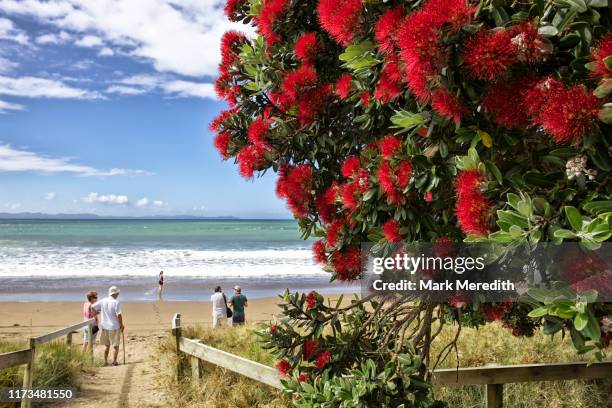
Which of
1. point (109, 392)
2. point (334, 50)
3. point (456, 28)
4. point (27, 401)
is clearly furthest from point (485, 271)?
point (109, 392)

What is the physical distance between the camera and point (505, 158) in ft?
5.69

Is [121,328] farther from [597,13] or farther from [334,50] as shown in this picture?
[597,13]

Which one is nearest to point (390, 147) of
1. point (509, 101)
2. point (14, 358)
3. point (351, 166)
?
point (351, 166)

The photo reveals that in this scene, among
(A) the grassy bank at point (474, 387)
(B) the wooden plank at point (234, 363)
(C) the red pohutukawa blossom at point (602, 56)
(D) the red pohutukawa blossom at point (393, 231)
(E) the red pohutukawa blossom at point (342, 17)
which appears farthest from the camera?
(A) the grassy bank at point (474, 387)

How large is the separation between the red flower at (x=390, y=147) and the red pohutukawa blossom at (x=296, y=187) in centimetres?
66

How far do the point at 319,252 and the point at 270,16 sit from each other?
4.06ft

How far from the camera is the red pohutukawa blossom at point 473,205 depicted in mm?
1527

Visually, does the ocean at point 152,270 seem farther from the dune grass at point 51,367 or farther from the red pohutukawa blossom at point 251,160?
the red pohutukawa blossom at point 251,160

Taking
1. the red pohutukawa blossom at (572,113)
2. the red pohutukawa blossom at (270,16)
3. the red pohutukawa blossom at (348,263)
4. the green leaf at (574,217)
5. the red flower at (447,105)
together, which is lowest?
the red pohutukawa blossom at (348,263)

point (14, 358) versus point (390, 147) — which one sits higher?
point (390, 147)

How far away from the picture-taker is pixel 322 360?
8.66 ft

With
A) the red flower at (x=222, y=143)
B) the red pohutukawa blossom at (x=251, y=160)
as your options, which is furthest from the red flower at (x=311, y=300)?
the red flower at (x=222, y=143)

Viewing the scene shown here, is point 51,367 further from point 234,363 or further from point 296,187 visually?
point 296,187

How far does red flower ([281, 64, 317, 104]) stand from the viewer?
2498 mm
